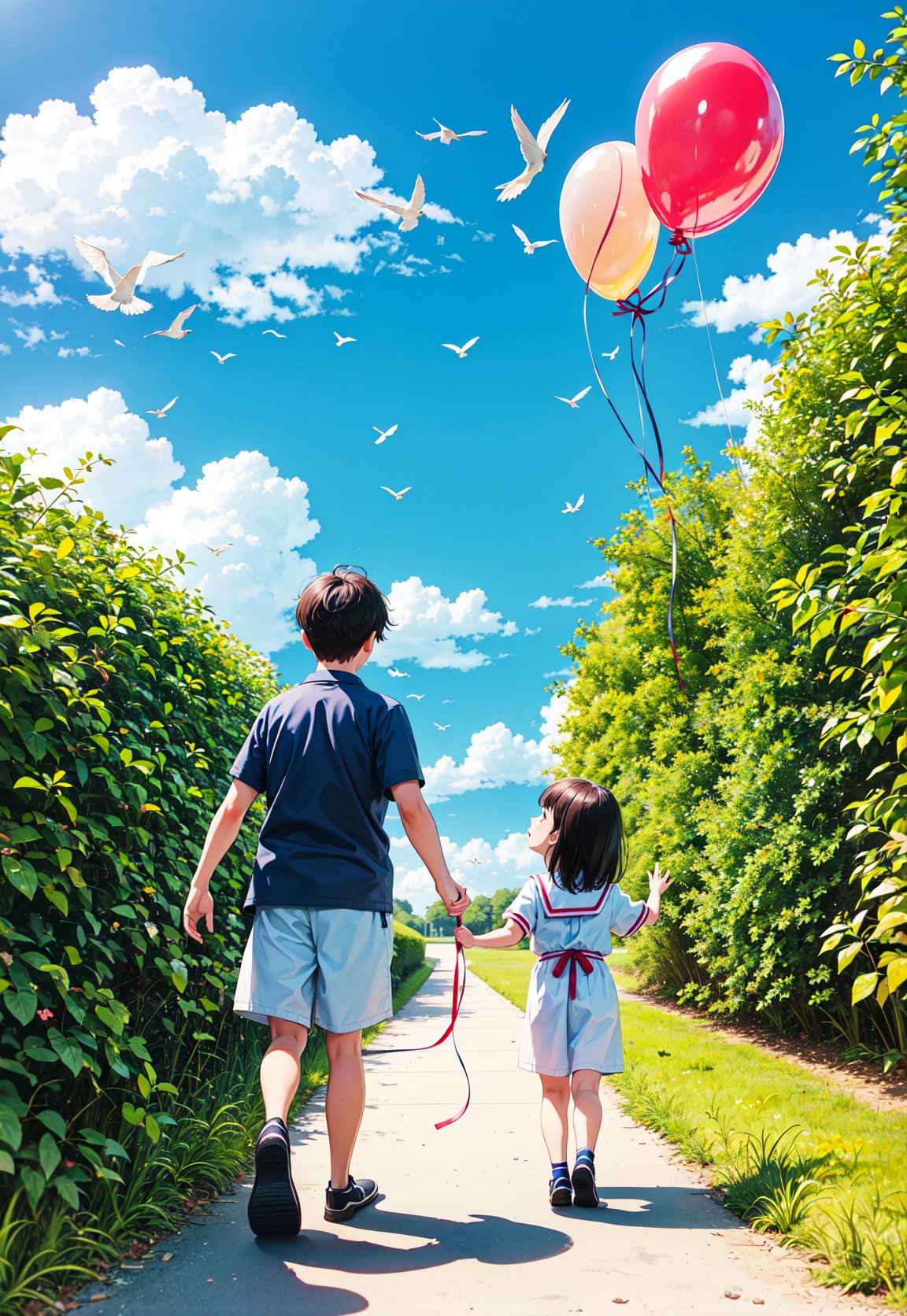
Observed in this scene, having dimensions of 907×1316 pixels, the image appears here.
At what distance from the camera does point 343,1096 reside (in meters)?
2.99

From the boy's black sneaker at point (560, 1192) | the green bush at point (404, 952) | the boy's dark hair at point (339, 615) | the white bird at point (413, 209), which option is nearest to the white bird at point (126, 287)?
the white bird at point (413, 209)

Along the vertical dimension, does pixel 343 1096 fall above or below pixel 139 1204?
above

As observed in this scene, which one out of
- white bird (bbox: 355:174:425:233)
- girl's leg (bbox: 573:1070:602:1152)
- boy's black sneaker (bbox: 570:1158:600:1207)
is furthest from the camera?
white bird (bbox: 355:174:425:233)

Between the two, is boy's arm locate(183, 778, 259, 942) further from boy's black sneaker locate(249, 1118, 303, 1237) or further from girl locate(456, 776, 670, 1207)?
girl locate(456, 776, 670, 1207)

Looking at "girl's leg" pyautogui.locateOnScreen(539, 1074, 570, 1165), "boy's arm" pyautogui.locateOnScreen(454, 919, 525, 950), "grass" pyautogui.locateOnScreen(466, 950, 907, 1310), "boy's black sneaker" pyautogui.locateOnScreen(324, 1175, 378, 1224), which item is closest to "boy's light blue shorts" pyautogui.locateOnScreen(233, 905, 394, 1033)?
"boy's arm" pyautogui.locateOnScreen(454, 919, 525, 950)

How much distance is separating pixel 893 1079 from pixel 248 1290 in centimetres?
486

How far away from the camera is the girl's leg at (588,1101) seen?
3.41 m

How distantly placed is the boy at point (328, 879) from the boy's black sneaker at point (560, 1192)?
0.72 m

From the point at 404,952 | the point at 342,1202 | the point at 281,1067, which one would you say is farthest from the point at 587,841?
the point at 404,952

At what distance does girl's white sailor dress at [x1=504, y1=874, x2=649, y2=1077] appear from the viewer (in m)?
3.55

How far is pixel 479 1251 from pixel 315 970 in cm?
106

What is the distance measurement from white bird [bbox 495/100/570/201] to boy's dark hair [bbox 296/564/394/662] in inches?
174

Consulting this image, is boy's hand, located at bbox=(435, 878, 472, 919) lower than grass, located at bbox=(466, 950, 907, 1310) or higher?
higher

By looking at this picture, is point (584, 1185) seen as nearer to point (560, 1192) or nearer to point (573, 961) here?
point (560, 1192)
